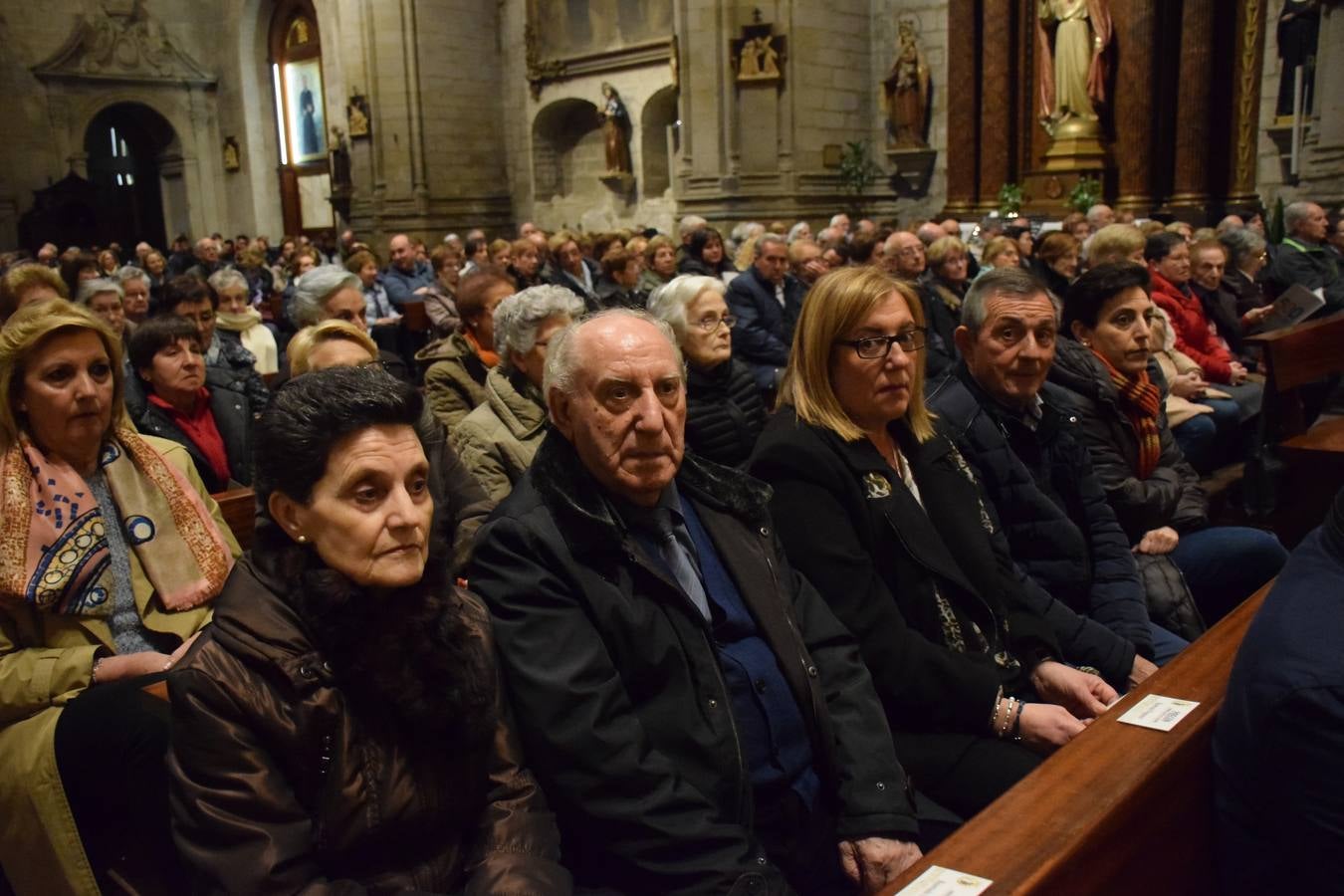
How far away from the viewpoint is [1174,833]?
170 cm

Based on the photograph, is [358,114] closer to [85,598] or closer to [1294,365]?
[1294,365]

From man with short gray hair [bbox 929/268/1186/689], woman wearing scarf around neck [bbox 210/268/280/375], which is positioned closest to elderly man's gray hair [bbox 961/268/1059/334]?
man with short gray hair [bbox 929/268/1186/689]

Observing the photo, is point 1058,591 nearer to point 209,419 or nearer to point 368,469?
point 368,469

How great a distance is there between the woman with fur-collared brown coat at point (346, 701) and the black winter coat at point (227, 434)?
2.27m

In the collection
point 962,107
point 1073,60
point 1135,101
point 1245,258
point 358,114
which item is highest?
point 358,114

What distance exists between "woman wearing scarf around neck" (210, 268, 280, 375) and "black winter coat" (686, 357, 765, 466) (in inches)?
111

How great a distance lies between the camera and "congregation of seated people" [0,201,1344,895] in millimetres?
1734

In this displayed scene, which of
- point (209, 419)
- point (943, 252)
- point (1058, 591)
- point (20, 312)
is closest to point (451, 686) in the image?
point (20, 312)

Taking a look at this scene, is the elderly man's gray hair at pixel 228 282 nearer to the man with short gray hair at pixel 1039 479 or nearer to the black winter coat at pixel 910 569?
the man with short gray hair at pixel 1039 479

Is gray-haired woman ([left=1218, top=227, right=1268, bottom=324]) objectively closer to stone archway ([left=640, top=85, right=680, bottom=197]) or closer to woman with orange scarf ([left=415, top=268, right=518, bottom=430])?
woman with orange scarf ([left=415, top=268, right=518, bottom=430])

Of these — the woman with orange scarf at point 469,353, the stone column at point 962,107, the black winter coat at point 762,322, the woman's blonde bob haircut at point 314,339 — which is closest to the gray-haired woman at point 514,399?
the woman's blonde bob haircut at point 314,339

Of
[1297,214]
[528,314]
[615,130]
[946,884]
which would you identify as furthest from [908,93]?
[946,884]

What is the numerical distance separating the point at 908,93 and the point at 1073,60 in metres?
2.41

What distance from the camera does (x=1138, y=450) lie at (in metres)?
3.86
